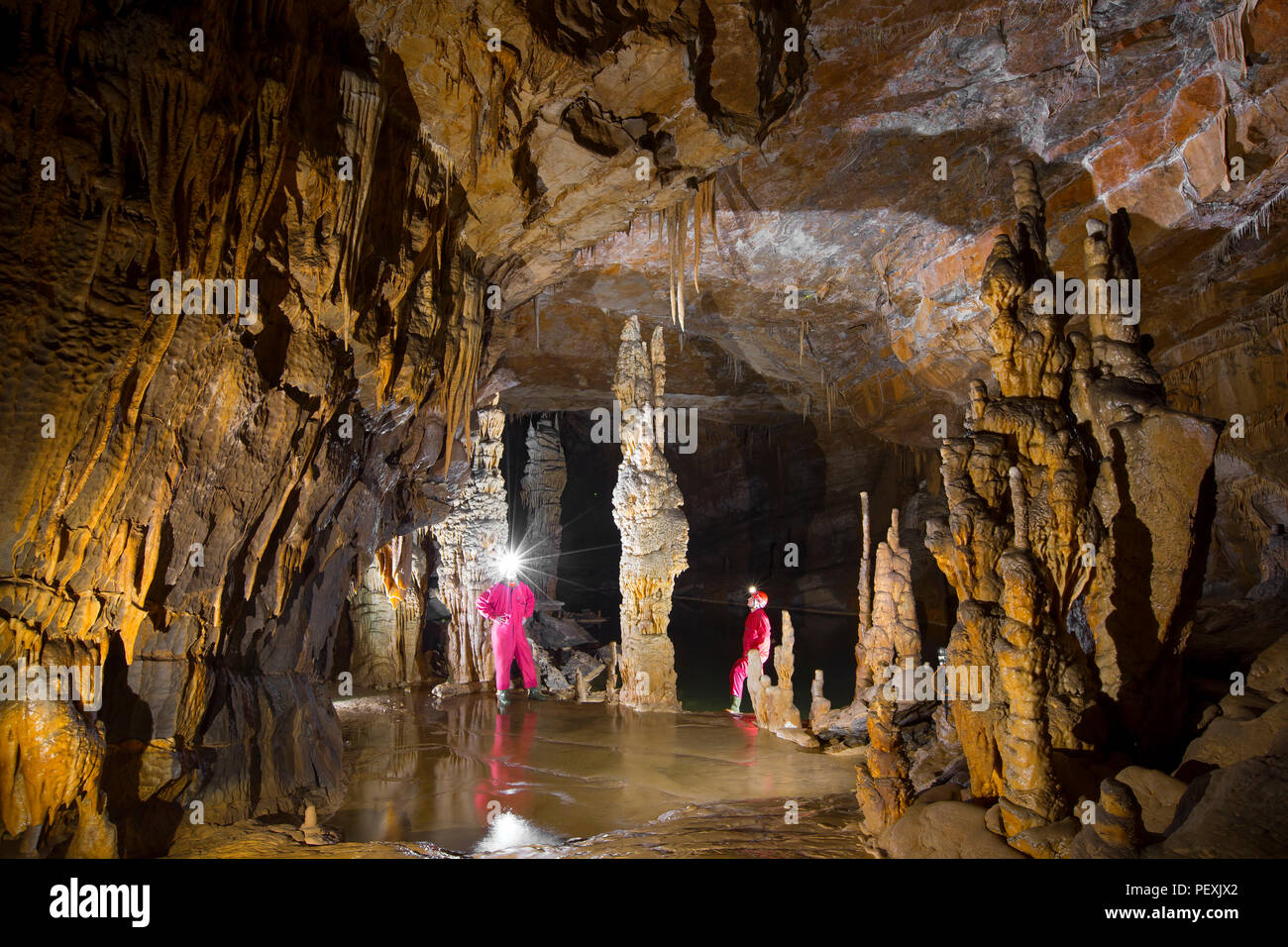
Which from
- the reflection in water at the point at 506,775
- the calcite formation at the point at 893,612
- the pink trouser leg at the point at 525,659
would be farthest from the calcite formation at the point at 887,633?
the pink trouser leg at the point at 525,659

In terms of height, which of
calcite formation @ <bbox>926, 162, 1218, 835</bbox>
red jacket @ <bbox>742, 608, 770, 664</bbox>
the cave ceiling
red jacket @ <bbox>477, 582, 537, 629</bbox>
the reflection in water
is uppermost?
the cave ceiling

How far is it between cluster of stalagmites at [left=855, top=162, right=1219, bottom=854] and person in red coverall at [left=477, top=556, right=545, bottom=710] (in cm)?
724

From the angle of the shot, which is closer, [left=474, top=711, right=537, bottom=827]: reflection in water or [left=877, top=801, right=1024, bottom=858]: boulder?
[left=877, top=801, right=1024, bottom=858]: boulder

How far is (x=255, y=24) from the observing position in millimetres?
4574

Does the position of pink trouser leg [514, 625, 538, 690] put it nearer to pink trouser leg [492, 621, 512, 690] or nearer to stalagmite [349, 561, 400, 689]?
pink trouser leg [492, 621, 512, 690]

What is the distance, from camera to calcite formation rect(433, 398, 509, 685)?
497 inches

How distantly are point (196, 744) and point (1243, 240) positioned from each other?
1143cm

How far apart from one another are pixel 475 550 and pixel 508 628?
7.49 feet

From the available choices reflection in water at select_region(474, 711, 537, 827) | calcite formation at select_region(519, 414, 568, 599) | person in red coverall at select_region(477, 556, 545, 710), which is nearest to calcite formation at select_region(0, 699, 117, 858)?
reflection in water at select_region(474, 711, 537, 827)

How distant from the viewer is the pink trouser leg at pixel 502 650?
1134 cm

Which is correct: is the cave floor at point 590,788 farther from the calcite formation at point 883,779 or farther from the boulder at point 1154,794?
the boulder at point 1154,794

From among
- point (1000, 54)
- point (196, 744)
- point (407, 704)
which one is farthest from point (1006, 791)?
point (407, 704)

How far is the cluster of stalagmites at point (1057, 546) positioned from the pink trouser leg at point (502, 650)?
23.7ft
